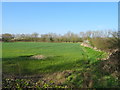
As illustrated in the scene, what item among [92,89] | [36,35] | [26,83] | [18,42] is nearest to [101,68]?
[92,89]

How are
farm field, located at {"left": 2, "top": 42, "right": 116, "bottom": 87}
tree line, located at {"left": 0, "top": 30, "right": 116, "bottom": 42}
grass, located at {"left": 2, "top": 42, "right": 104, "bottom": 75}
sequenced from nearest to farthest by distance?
farm field, located at {"left": 2, "top": 42, "right": 116, "bottom": 87} → grass, located at {"left": 2, "top": 42, "right": 104, "bottom": 75} → tree line, located at {"left": 0, "top": 30, "right": 116, "bottom": 42}

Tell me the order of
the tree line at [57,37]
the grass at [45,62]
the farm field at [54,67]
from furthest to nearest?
the tree line at [57,37]
the grass at [45,62]
the farm field at [54,67]

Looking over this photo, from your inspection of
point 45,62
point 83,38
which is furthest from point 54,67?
point 83,38

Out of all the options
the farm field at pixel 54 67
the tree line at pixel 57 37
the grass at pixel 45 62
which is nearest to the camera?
the farm field at pixel 54 67

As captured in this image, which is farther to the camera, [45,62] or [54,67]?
[45,62]

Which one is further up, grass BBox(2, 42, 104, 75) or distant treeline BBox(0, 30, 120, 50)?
distant treeline BBox(0, 30, 120, 50)

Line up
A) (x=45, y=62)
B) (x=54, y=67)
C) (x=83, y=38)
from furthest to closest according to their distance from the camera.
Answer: (x=83, y=38), (x=45, y=62), (x=54, y=67)

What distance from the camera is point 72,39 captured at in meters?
15.7

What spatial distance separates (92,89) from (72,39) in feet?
40.6

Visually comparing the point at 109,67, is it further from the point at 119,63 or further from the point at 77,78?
the point at 77,78

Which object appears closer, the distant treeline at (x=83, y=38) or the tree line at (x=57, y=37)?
the distant treeline at (x=83, y=38)

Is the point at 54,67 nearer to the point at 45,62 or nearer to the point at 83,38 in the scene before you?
the point at 45,62

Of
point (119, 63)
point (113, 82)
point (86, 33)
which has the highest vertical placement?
point (86, 33)

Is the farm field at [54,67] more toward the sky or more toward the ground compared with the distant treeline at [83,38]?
more toward the ground
